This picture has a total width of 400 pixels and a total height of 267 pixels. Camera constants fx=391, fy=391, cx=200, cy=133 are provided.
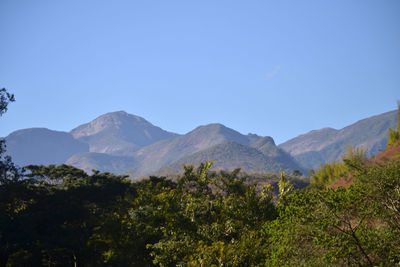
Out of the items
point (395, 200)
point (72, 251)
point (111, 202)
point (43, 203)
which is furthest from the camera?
point (111, 202)

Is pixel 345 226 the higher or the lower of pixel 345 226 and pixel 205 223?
the lower

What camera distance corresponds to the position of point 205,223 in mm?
16641

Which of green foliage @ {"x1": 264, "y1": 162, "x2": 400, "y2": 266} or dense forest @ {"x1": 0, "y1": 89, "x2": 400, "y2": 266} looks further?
dense forest @ {"x1": 0, "y1": 89, "x2": 400, "y2": 266}

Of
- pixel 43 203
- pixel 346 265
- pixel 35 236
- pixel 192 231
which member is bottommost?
pixel 346 265

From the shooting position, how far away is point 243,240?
13.6 m

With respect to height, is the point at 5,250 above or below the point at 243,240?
above

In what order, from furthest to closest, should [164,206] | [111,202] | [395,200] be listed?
[111,202] → [164,206] → [395,200]

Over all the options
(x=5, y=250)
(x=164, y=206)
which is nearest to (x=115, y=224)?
(x=164, y=206)

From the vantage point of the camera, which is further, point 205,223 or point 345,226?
point 205,223

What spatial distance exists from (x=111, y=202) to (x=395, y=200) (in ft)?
66.8

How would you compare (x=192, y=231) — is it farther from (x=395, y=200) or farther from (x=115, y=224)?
(x=395, y=200)

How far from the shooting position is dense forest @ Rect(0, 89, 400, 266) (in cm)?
1039

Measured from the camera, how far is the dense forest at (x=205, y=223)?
10.4 meters

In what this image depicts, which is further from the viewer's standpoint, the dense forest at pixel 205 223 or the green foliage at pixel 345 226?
the dense forest at pixel 205 223
